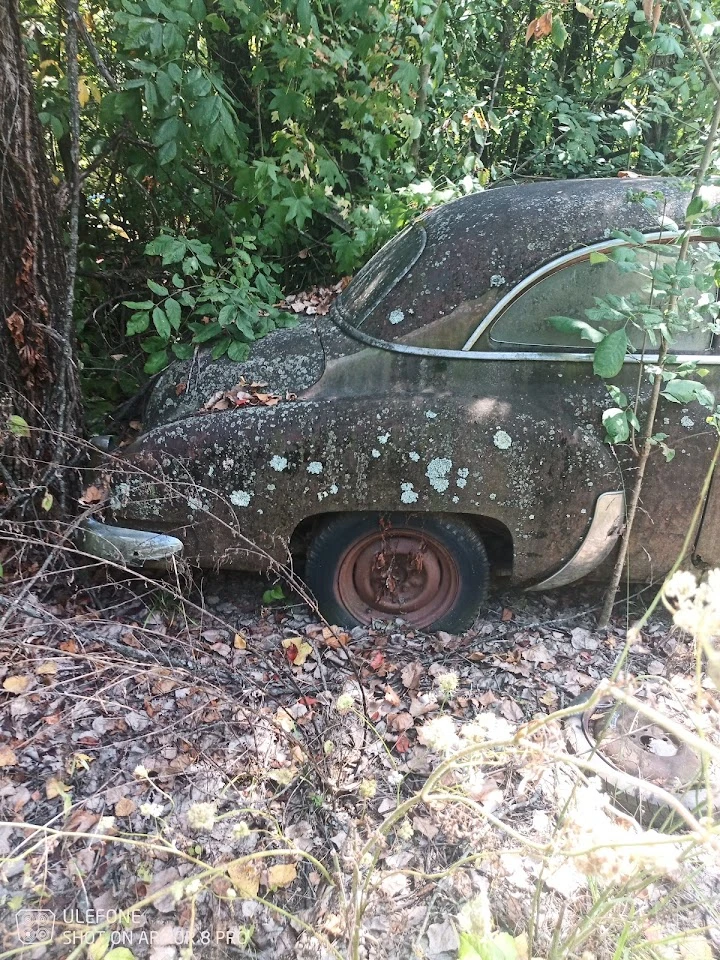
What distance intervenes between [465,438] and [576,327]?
640mm

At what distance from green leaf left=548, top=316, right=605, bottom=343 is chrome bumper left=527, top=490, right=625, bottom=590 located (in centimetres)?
74

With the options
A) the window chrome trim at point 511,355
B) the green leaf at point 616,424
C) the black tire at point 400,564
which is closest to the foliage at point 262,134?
the window chrome trim at point 511,355

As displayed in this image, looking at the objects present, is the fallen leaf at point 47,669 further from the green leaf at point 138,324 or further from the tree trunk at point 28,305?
the green leaf at point 138,324

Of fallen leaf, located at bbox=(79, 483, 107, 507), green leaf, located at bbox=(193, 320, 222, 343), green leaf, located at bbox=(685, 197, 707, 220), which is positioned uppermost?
green leaf, located at bbox=(685, 197, 707, 220)

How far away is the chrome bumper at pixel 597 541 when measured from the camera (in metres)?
2.81

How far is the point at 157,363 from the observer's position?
3578 mm

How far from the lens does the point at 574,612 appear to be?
10.9 ft

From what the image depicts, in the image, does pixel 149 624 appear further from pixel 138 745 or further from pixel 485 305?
pixel 485 305

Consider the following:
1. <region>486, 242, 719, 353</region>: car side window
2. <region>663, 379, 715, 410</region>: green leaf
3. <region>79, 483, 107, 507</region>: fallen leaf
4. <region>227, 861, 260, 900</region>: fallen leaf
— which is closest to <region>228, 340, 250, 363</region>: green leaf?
<region>79, 483, 107, 507</region>: fallen leaf

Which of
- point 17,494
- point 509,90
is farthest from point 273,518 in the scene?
point 509,90

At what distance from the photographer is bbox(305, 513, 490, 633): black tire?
9.70ft

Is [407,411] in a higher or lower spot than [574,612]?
higher

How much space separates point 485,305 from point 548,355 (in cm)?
36

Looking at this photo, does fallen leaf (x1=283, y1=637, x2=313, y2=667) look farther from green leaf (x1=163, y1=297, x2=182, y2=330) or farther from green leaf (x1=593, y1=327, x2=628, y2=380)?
green leaf (x1=163, y1=297, x2=182, y2=330)
